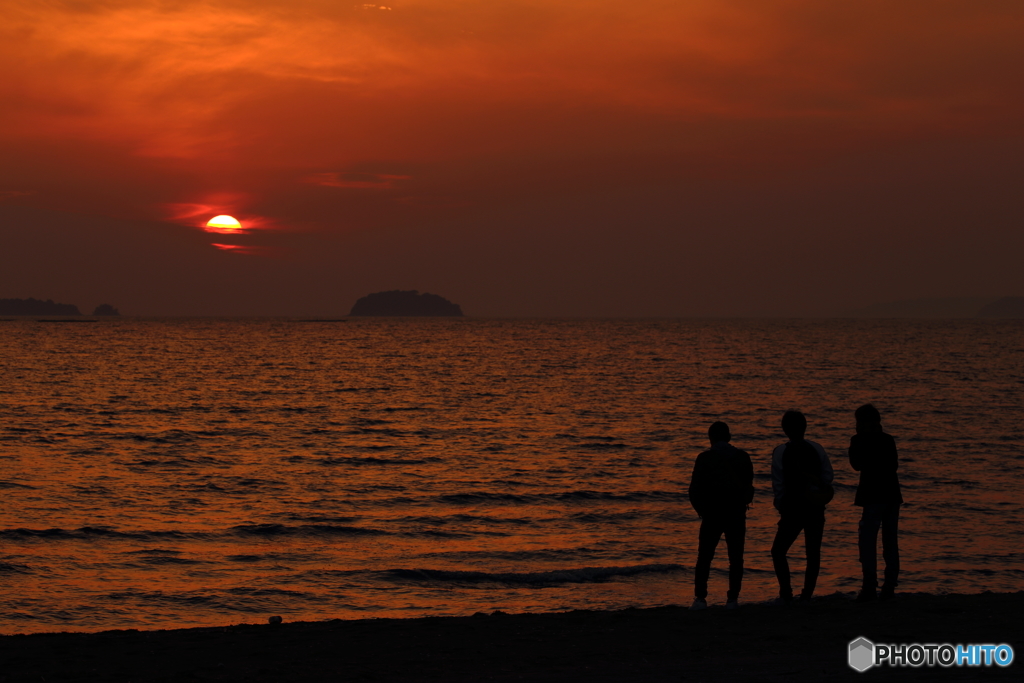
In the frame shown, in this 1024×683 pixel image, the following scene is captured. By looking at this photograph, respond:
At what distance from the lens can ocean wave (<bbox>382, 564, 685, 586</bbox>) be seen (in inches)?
579

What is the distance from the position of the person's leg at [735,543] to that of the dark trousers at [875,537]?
1.30 metres

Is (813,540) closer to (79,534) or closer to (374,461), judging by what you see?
(79,534)

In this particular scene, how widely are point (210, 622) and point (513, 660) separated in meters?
6.00

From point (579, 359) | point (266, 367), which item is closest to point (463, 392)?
point (266, 367)

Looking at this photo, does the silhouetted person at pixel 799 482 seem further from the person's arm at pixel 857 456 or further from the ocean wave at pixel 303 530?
the ocean wave at pixel 303 530

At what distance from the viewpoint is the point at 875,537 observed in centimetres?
1006

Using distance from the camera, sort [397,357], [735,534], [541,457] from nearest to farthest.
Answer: [735,534] → [541,457] → [397,357]

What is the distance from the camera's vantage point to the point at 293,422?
4081 centimetres

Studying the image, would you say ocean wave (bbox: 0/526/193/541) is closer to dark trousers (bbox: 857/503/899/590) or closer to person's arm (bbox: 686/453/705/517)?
person's arm (bbox: 686/453/705/517)

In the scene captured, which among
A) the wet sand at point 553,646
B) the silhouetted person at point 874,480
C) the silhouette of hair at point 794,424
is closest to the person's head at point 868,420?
the silhouetted person at point 874,480

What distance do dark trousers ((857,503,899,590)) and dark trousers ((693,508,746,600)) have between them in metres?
1.33

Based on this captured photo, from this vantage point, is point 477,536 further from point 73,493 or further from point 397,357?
point 397,357

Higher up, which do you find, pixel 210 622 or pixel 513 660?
pixel 513 660

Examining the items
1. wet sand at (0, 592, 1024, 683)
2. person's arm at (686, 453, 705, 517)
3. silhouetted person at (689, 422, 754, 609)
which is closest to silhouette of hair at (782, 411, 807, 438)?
silhouetted person at (689, 422, 754, 609)
